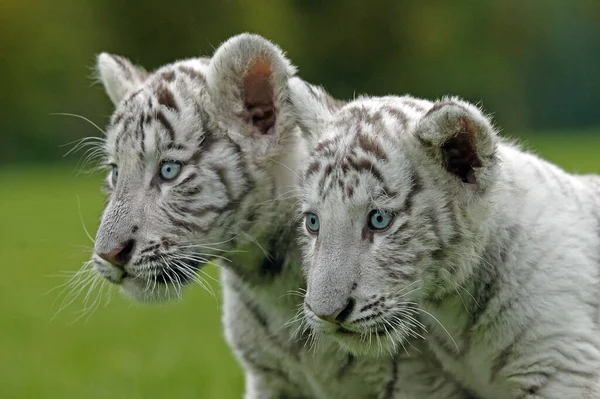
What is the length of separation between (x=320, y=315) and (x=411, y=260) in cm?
48

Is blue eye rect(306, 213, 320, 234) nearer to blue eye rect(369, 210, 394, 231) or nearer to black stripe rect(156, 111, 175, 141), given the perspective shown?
blue eye rect(369, 210, 394, 231)

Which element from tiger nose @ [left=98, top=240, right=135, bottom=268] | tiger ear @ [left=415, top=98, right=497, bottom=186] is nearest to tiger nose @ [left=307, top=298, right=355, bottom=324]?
tiger ear @ [left=415, top=98, right=497, bottom=186]

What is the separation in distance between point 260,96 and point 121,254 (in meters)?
1.08

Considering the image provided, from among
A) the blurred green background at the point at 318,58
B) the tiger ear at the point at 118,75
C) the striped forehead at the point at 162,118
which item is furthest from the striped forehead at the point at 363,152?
the blurred green background at the point at 318,58

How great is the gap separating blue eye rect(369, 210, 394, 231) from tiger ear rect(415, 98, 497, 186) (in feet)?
1.15

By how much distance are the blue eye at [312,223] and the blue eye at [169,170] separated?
2.42 feet

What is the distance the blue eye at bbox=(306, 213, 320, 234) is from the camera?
454 centimetres

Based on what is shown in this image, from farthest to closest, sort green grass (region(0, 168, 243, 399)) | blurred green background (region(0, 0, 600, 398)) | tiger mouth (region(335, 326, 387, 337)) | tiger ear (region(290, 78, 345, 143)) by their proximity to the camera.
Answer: blurred green background (region(0, 0, 600, 398)) < green grass (region(0, 168, 243, 399)) < tiger ear (region(290, 78, 345, 143)) < tiger mouth (region(335, 326, 387, 337))

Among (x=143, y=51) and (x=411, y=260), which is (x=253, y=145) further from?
(x=143, y=51)

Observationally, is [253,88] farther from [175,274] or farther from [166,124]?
[175,274]

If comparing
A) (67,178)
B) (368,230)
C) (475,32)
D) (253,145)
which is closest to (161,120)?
(253,145)

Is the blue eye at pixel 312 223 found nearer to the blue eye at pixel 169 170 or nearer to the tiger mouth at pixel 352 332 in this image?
the tiger mouth at pixel 352 332

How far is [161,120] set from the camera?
495 cm

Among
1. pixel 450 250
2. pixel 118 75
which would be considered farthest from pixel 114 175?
pixel 450 250
